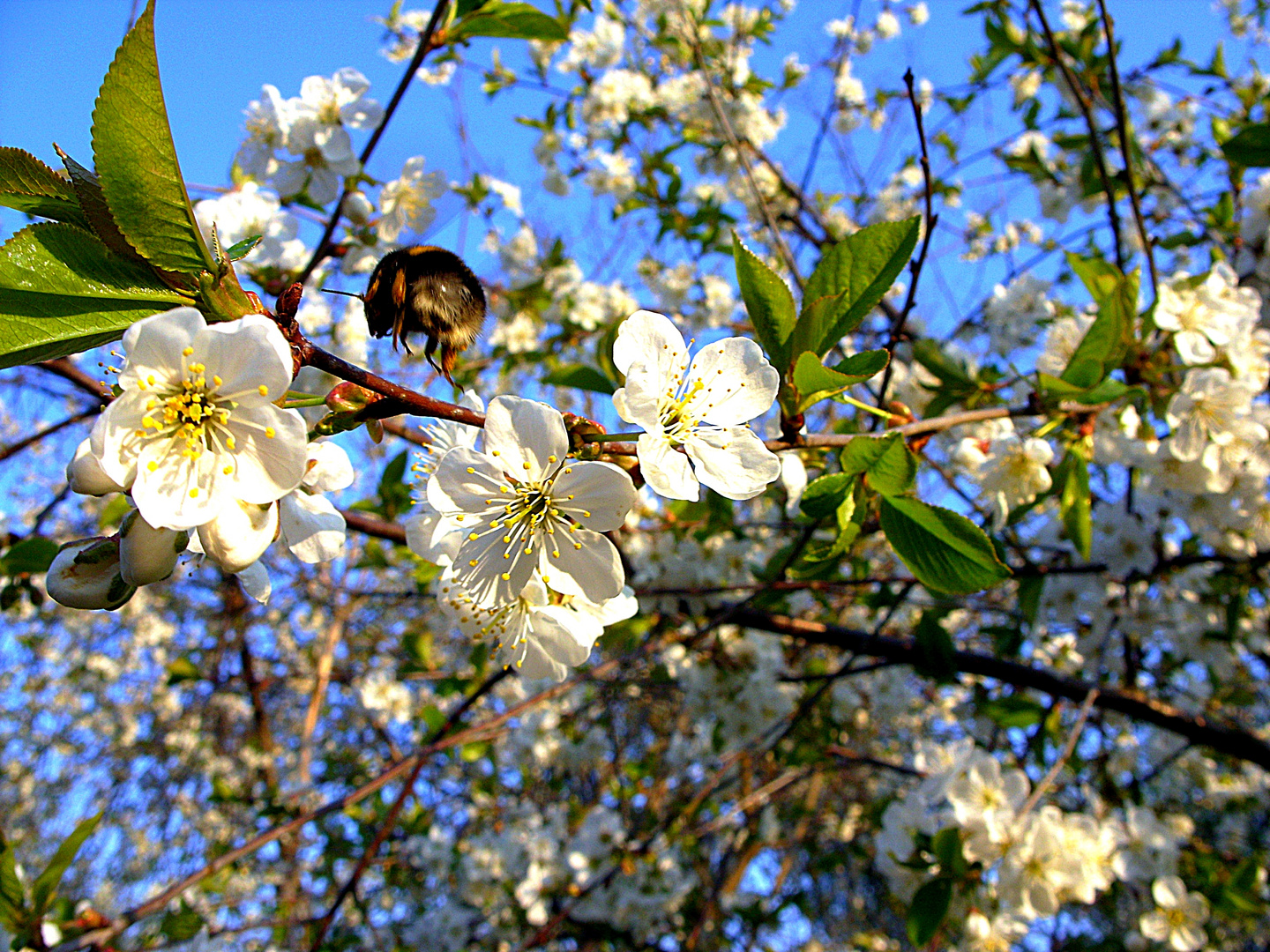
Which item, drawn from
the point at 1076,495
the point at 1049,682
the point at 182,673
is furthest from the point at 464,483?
the point at 182,673

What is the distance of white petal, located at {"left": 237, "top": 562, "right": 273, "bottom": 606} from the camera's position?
0.89m

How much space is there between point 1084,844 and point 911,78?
2051 mm

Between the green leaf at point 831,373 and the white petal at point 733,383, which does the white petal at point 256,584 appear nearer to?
the white petal at point 733,383

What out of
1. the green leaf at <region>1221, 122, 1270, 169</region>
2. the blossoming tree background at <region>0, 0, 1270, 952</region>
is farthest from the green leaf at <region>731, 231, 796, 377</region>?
the green leaf at <region>1221, 122, 1270, 169</region>

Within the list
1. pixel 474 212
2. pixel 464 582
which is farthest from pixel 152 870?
pixel 464 582

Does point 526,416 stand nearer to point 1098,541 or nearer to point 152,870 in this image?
point 1098,541

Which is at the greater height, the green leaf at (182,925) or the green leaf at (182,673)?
the green leaf at (182,673)

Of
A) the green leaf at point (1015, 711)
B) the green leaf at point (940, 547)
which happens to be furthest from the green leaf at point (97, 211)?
the green leaf at point (1015, 711)

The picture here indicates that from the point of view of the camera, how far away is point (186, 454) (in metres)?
0.80

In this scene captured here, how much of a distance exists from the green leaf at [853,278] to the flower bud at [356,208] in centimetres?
139

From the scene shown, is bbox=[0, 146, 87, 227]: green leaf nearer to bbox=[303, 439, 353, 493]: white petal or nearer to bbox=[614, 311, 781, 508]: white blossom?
bbox=[303, 439, 353, 493]: white petal

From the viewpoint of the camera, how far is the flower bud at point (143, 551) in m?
0.76

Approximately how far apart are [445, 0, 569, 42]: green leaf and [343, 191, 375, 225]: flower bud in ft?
1.57

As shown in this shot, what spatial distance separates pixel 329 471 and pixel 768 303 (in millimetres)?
621
